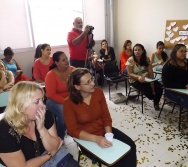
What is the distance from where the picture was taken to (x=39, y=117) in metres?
1.21

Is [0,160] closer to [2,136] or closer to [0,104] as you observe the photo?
[2,136]

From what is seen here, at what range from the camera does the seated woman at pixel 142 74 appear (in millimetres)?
3271

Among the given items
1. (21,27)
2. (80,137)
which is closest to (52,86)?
(80,137)

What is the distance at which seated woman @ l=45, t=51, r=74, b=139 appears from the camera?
234cm

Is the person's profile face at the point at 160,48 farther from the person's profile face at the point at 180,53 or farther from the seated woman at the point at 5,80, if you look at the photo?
the seated woman at the point at 5,80

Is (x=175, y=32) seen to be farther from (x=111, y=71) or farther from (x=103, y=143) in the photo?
(x=103, y=143)

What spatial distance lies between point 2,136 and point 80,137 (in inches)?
24.1

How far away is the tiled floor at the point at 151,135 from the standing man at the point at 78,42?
45.7 inches

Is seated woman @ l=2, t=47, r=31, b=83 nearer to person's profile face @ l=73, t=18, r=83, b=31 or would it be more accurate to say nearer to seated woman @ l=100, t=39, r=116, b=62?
person's profile face @ l=73, t=18, r=83, b=31

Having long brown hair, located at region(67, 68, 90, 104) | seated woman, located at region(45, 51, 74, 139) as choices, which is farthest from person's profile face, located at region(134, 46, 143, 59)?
long brown hair, located at region(67, 68, 90, 104)

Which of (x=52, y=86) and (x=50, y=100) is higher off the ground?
(x=52, y=86)

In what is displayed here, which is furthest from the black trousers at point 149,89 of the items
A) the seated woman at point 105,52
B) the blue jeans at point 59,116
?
the seated woman at point 105,52

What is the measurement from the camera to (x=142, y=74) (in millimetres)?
3477

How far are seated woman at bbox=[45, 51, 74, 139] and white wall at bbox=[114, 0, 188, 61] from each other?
9.50 ft
